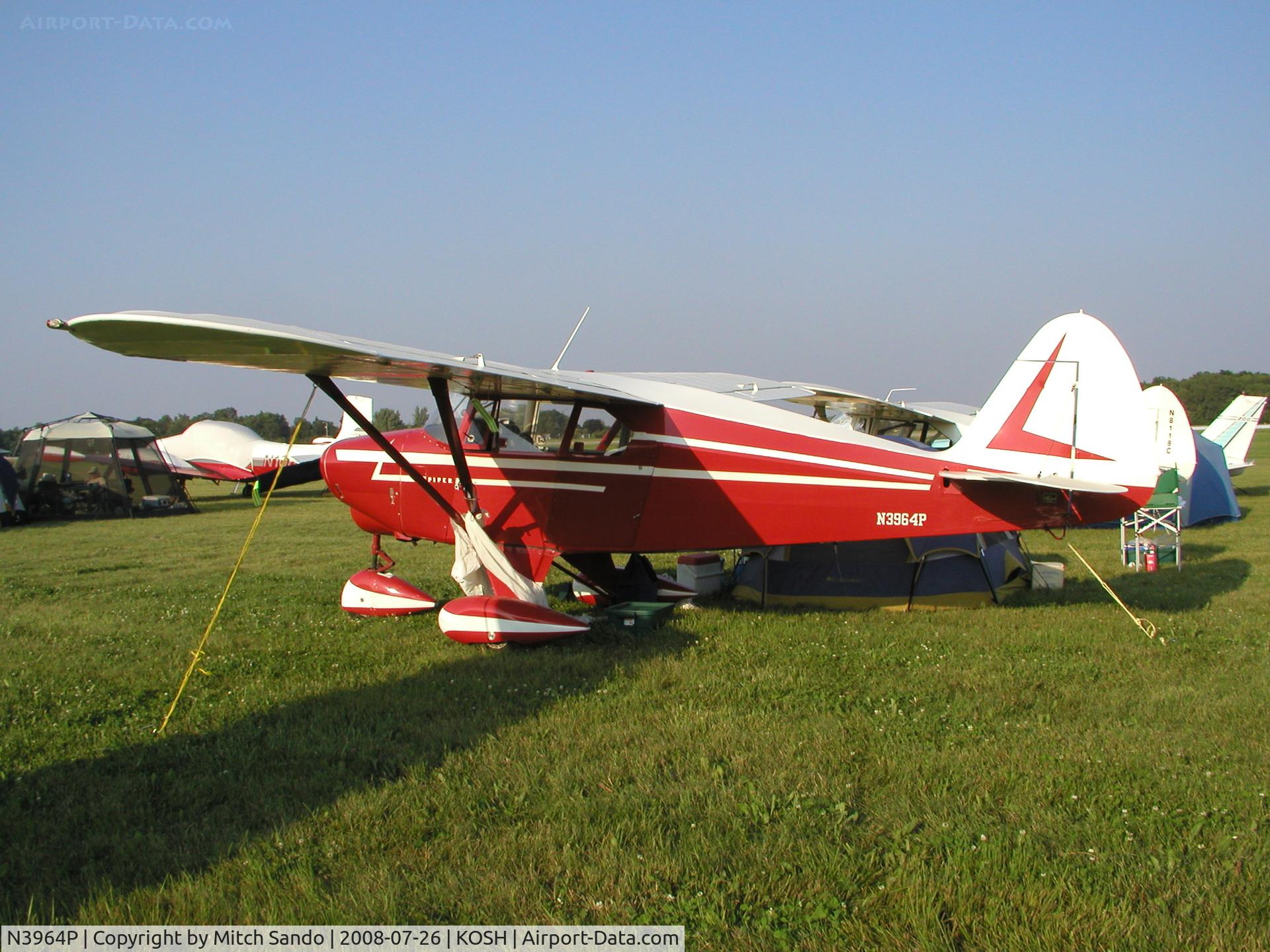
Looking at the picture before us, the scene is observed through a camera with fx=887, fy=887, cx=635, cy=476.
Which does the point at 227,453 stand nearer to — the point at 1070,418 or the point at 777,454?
the point at 777,454

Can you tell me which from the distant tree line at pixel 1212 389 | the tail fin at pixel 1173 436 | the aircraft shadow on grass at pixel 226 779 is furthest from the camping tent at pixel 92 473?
the distant tree line at pixel 1212 389

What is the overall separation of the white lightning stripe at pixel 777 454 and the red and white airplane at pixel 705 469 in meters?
0.01

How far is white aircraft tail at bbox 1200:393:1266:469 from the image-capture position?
73.1 feet

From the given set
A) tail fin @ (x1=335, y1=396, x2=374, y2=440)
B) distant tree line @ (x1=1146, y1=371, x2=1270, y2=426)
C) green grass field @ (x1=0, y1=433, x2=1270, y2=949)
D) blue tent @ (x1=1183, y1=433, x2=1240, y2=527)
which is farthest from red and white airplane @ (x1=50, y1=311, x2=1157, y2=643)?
distant tree line @ (x1=1146, y1=371, x2=1270, y2=426)

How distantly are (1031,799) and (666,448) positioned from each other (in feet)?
13.2

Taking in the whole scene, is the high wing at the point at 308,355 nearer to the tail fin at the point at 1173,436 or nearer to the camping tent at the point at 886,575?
the camping tent at the point at 886,575

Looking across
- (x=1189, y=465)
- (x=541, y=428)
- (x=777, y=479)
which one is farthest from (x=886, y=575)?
(x=1189, y=465)

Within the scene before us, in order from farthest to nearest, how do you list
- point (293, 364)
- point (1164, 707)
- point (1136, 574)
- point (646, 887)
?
point (1136, 574)
point (293, 364)
point (1164, 707)
point (646, 887)

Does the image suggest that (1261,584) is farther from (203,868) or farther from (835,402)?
(203,868)

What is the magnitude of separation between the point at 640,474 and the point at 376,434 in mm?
2124

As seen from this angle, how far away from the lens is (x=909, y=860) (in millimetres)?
3279

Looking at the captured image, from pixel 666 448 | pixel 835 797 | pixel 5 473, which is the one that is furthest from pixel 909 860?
pixel 5 473

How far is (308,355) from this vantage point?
5711 millimetres

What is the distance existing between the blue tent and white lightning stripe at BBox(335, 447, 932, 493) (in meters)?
12.7
